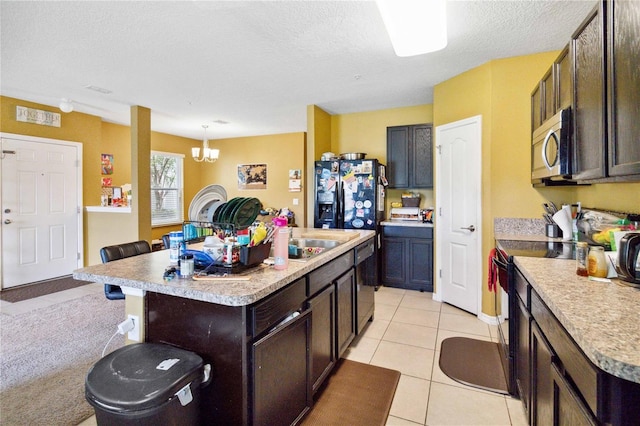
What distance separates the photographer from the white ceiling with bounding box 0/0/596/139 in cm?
226

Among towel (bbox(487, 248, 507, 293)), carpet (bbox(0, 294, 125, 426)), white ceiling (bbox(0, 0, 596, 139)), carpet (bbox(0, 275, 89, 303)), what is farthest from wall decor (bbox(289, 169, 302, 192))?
towel (bbox(487, 248, 507, 293))

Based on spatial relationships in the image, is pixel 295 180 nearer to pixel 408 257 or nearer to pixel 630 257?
pixel 408 257

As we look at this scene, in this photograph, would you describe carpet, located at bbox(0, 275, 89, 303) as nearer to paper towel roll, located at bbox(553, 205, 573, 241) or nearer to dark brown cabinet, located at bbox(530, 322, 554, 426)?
dark brown cabinet, located at bbox(530, 322, 554, 426)

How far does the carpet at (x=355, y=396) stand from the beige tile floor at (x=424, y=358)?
0.22 feet

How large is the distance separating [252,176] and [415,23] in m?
5.46

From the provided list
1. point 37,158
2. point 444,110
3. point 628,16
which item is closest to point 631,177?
point 628,16

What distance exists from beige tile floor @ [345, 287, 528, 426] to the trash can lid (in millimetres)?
1241

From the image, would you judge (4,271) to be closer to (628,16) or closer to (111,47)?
(111,47)

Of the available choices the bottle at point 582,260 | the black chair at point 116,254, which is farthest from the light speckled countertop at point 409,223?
the black chair at point 116,254

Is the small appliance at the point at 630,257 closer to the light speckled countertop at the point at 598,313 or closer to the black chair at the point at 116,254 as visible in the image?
the light speckled countertop at the point at 598,313

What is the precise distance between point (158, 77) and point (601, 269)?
4094 mm

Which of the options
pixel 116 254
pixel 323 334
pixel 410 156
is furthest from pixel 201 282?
pixel 410 156

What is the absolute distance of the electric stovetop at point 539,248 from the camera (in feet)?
6.12

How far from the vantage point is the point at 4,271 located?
409cm
